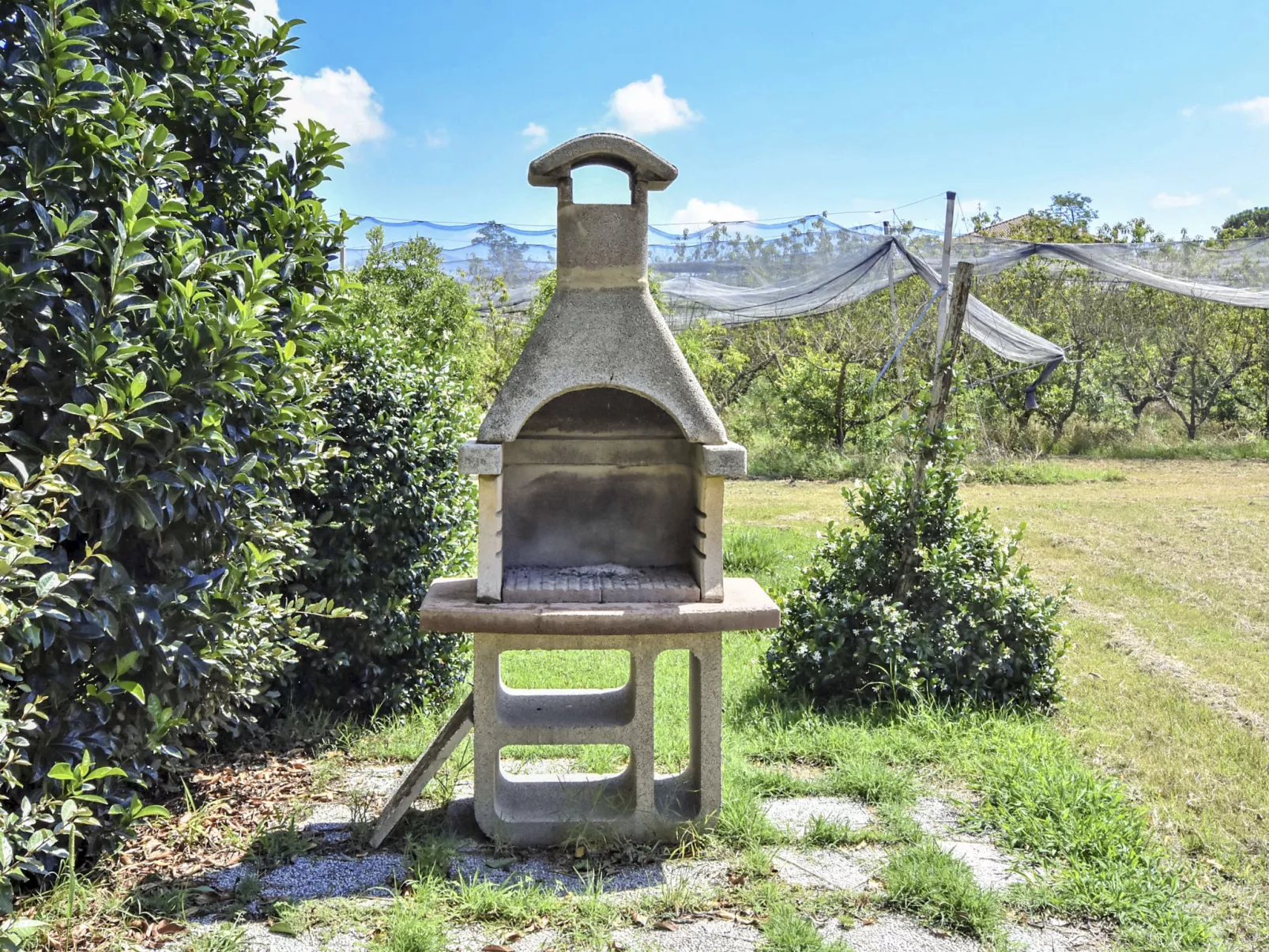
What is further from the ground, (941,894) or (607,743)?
(607,743)

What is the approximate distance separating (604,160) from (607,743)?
2201 mm

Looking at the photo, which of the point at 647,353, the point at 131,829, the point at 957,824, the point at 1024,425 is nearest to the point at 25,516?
the point at 131,829

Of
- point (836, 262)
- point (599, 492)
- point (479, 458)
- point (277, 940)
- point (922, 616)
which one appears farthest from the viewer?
point (836, 262)

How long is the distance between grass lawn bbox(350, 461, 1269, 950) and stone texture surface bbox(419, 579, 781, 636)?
778 millimetres

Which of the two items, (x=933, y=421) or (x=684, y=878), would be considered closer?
(x=684, y=878)

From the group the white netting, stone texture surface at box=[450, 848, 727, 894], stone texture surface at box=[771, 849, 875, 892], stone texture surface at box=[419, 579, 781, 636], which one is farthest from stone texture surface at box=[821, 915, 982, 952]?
the white netting

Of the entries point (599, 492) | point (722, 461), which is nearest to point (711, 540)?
point (722, 461)

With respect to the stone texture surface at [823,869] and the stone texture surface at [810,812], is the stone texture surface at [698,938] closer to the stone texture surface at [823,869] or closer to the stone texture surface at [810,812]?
the stone texture surface at [823,869]

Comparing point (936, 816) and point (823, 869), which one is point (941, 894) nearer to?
point (823, 869)

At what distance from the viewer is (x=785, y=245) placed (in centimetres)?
A: 1288

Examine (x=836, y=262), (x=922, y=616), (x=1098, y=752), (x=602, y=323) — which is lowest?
(x=1098, y=752)

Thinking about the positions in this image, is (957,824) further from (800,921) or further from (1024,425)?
(1024,425)

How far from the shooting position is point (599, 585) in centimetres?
370

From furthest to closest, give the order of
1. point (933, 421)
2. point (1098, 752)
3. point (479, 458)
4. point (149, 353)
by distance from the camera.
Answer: point (933, 421) → point (1098, 752) → point (479, 458) → point (149, 353)
